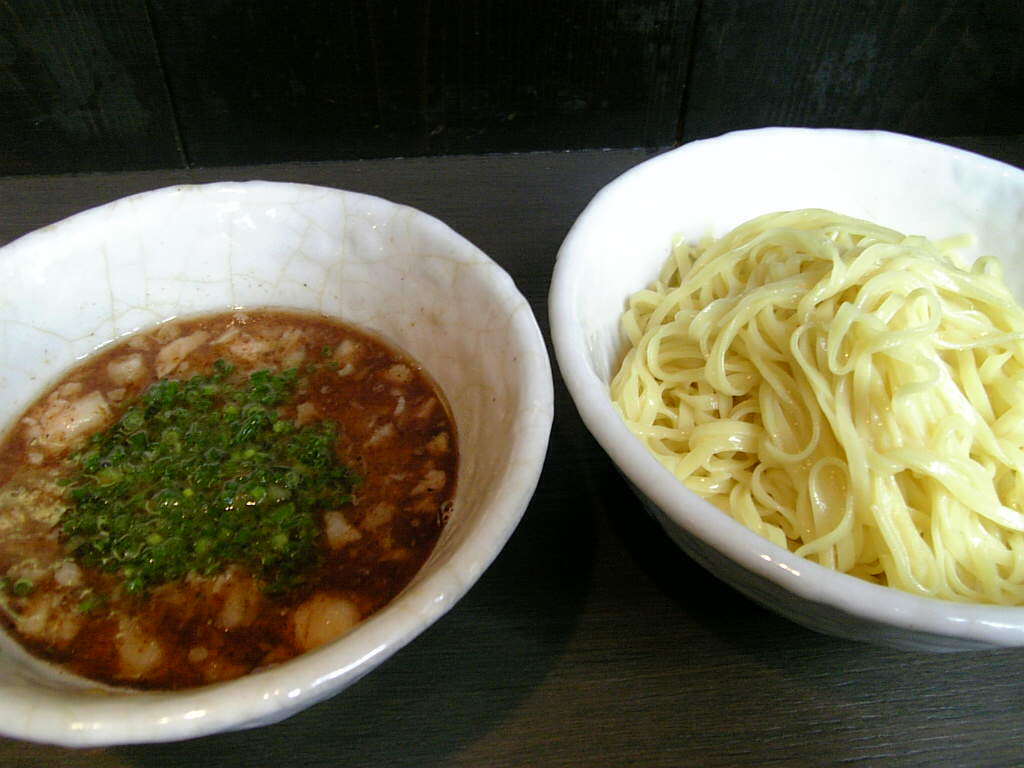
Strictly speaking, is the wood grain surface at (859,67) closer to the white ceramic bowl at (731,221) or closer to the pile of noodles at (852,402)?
the white ceramic bowl at (731,221)

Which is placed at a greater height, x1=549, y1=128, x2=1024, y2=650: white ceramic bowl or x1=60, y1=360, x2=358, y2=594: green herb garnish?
x1=549, y1=128, x2=1024, y2=650: white ceramic bowl

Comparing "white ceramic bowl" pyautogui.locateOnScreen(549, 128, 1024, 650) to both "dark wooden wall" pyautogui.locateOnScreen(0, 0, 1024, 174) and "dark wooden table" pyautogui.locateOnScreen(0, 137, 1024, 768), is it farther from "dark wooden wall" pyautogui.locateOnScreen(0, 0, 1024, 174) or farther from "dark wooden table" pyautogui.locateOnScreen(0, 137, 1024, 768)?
"dark wooden wall" pyautogui.locateOnScreen(0, 0, 1024, 174)

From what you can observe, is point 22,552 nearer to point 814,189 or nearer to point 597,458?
point 597,458

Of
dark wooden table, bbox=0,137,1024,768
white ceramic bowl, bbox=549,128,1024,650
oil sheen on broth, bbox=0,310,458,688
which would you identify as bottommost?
dark wooden table, bbox=0,137,1024,768

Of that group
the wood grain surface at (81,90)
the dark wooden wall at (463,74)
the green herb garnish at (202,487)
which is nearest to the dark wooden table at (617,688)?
the green herb garnish at (202,487)

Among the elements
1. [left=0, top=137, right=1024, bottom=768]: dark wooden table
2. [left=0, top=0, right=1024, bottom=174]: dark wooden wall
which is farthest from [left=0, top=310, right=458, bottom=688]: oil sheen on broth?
[left=0, top=0, right=1024, bottom=174]: dark wooden wall

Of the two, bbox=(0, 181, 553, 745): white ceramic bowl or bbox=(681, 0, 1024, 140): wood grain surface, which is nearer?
bbox=(0, 181, 553, 745): white ceramic bowl

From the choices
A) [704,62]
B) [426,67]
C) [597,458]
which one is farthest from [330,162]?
[597,458]

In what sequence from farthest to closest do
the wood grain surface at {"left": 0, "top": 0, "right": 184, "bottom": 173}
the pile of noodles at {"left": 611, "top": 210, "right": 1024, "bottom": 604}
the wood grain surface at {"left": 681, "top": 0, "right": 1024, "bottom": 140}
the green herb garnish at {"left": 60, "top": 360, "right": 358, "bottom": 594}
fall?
1. the wood grain surface at {"left": 681, "top": 0, "right": 1024, "bottom": 140}
2. the wood grain surface at {"left": 0, "top": 0, "right": 184, "bottom": 173}
3. the pile of noodles at {"left": 611, "top": 210, "right": 1024, "bottom": 604}
4. the green herb garnish at {"left": 60, "top": 360, "right": 358, "bottom": 594}
